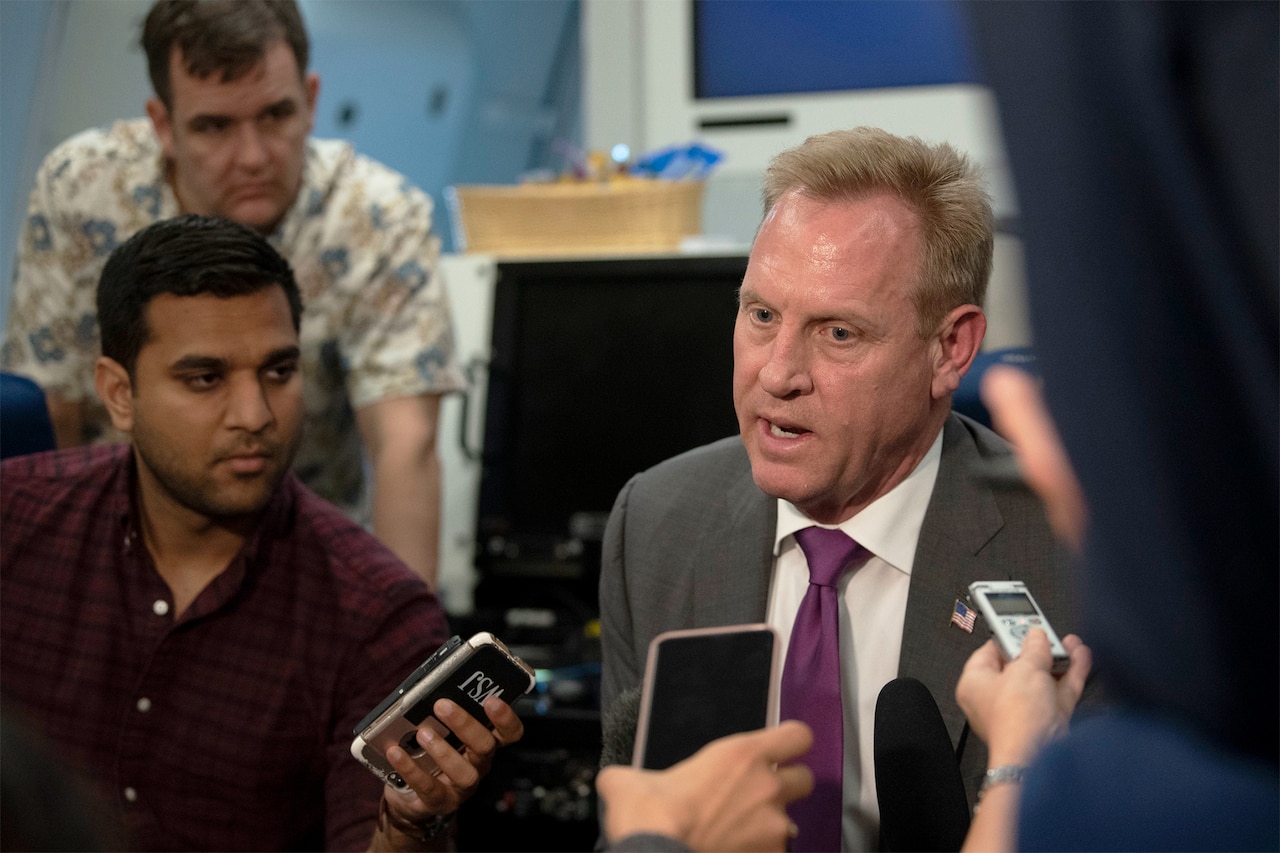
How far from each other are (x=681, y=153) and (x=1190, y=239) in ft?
8.00

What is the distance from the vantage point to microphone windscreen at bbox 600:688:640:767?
111 cm

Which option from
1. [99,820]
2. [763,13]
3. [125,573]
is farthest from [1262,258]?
[763,13]

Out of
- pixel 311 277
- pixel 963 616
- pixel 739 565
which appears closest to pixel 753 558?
pixel 739 565

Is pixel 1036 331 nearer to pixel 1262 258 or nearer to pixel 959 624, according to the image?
pixel 1262 258

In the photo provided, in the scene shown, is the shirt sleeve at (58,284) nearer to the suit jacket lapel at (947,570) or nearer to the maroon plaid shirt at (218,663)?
the maroon plaid shirt at (218,663)

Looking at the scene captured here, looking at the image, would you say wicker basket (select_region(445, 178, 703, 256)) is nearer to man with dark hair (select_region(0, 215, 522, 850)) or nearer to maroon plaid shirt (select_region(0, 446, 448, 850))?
man with dark hair (select_region(0, 215, 522, 850))

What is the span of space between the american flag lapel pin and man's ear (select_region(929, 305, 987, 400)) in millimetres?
224

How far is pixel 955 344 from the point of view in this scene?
54.3 inches

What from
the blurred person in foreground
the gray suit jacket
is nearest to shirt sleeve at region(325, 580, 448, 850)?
the gray suit jacket

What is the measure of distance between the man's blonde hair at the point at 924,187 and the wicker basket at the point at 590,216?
1443 millimetres

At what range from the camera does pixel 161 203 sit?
222 centimetres

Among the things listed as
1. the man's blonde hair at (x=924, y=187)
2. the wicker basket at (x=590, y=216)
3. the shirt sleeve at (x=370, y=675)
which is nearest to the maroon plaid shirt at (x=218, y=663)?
the shirt sleeve at (x=370, y=675)

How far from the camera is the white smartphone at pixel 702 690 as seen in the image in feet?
2.56

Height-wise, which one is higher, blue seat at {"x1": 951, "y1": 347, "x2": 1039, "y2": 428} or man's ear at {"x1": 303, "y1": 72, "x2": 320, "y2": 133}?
man's ear at {"x1": 303, "y1": 72, "x2": 320, "y2": 133}
